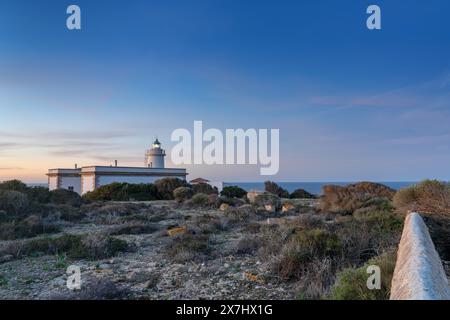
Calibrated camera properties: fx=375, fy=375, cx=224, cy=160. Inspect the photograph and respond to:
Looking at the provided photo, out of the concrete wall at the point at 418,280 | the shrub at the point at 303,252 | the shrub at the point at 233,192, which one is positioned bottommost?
the shrub at the point at 233,192

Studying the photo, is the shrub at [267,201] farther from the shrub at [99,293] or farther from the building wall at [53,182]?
the building wall at [53,182]

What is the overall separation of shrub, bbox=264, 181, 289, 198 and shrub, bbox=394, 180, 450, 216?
1569 cm

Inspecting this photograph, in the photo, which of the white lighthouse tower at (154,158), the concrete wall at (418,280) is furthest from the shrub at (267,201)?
the white lighthouse tower at (154,158)

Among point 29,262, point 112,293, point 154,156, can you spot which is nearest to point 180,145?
point 29,262

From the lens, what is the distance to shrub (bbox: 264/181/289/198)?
2634 cm

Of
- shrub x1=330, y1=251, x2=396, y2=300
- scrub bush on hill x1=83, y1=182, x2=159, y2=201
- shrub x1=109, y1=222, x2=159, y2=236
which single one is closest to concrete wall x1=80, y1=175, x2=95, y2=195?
scrub bush on hill x1=83, y1=182, x2=159, y2=201

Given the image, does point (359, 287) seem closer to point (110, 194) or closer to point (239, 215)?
point (239, 215)

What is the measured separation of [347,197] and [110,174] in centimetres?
2369

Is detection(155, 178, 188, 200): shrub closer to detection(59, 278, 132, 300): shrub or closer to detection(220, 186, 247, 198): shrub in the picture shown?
detection(220, 186, 247, 198): shrub

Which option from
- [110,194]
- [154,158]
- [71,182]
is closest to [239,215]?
[110,194]

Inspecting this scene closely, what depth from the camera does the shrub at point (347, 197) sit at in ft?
46.4

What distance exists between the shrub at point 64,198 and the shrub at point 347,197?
37.1ft
